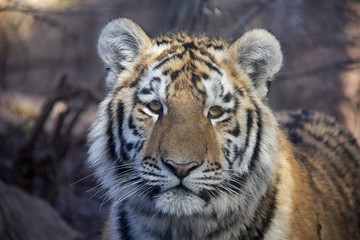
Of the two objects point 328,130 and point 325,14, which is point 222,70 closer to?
point 328,130

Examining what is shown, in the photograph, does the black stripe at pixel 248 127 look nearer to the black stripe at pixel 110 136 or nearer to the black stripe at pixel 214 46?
the black stripe at pixel 214 46

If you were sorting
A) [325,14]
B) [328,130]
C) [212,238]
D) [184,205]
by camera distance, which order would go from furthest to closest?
[325,14] → [328,130] → [212,238] → [184,205]

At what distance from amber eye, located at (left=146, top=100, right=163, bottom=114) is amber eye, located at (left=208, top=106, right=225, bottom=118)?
0.25 meters

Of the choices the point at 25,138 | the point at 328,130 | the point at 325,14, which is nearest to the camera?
the point at 328,130

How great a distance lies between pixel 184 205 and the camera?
265cm

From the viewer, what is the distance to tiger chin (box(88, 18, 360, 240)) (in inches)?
106

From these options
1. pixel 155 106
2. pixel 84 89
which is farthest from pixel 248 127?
pixel 84 89

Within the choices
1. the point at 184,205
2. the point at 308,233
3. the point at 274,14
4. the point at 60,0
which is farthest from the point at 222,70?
the point at 274,14

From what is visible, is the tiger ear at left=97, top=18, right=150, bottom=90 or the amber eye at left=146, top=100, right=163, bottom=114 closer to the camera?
the amber eye at left=146, top=100, right=163, bottom=114

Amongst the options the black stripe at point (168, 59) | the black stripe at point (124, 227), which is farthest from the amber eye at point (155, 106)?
the black stripe at point (124, 227)

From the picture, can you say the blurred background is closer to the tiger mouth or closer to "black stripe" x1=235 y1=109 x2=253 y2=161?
"black stripe" x1=235 y1=109 x2=253 y2=161

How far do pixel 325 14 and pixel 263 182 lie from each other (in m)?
4.99

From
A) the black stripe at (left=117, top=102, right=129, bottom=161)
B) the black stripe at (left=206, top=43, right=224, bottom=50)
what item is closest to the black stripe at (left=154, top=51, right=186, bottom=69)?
the black stripe at (left=206, top=43, right=224, bottom=50)

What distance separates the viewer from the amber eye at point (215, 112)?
9.27ft
